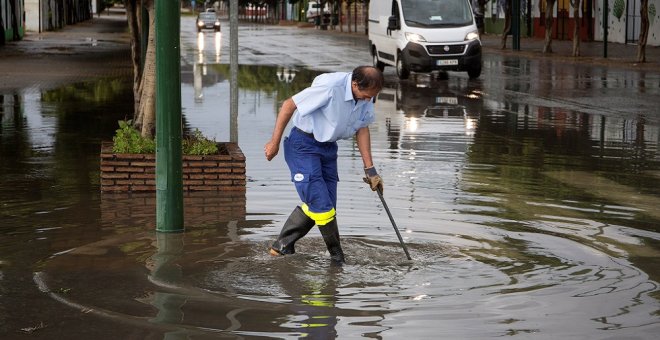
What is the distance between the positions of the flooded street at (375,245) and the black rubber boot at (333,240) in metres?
0.10

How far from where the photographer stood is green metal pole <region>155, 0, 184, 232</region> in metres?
9.71

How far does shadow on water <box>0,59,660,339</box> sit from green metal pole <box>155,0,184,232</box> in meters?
0.24

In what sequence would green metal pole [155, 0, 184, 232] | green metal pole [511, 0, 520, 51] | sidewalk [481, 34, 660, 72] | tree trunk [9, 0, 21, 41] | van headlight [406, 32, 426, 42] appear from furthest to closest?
tree trunk [9, 0, 21, 41] < green metal pole [511, 0, 520, 51] < sidewalk [481, 34, 660, 72] < van headlight [406, 32, 426, 42] < green metal pole [155, 0, 184, 232]

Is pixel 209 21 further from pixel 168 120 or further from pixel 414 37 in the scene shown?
pixel 168 120

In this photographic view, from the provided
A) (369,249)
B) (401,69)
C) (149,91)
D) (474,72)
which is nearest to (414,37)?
(401,69)

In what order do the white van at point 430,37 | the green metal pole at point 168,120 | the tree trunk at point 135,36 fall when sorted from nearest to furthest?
the green metal pole at point 168,120
the tree trunk at point 135,36
the white van at point 430,37

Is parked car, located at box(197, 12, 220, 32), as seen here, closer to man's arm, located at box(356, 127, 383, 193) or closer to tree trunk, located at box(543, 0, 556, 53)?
tree trunk, located at box(543, 0, 556, 53)

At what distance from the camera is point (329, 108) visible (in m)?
8.37

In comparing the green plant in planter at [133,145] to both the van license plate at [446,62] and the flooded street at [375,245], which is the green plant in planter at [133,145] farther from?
the van license plate at [446,62]

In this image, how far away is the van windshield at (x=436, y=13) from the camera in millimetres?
31562

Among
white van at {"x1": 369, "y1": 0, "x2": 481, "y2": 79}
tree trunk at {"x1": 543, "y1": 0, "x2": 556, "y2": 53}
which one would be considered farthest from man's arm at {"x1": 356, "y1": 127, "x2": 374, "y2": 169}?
tree trunk at {"x1": 543, "y1": 0, "x2": 556, "y2": 53}

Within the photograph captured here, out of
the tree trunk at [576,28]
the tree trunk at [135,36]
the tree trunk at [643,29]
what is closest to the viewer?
the tree trunk at [135,36]

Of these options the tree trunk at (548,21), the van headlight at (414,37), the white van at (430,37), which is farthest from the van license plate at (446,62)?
the tree trunk at (548,21)

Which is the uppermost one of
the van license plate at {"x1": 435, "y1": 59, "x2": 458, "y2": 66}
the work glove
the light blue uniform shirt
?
the light blue uniform shirt
